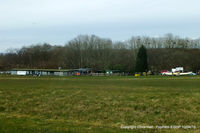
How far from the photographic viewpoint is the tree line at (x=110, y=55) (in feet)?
420

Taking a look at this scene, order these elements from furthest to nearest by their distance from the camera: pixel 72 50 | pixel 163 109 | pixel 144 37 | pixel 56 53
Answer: pixel 56 53, pixel 144 37, pixel 72 50, pixel 163 109

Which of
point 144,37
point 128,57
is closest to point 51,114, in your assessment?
point 128,57

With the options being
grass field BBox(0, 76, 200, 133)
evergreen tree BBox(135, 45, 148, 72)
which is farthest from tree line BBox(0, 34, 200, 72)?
grass field BBox(0, 76, 200, 133)

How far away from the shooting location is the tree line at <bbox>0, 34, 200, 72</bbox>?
420 feet

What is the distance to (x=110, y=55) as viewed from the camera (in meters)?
139

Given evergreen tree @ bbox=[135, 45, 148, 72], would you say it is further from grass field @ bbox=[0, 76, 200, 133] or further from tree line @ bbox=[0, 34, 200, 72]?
grass field @ bbox=[0, 76, 200, 133]

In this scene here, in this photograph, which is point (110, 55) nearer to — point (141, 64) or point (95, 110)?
point (141, 64)

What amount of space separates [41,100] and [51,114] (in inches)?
169

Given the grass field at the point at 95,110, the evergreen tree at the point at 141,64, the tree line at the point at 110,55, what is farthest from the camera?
the tree line at the point at 110,55

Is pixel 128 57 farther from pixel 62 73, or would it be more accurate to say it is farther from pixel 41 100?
pixel 41 100

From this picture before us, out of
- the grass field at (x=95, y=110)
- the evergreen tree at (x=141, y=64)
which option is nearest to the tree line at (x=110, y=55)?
the evergreen tree at (x=141, y=64)

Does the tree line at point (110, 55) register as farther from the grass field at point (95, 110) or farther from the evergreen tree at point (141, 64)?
the grass field at point (95, 110)

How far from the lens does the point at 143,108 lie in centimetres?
1655

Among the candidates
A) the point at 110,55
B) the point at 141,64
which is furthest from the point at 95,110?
the point at 110,55
